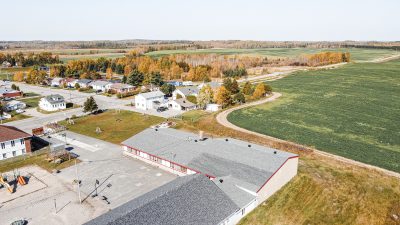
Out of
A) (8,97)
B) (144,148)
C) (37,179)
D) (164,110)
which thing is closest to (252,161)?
(144,148)

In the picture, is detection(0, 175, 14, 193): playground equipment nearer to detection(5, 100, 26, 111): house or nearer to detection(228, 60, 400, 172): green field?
detection(228, 60, 400, 172): green field

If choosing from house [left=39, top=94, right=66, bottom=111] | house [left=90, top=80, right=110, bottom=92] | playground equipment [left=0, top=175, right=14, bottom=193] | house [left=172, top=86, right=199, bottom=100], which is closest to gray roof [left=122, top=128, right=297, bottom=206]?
playground equipment [left=0, top=175, right=14, bottom=193]

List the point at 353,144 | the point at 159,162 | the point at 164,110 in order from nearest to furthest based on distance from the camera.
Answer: the point at 159,162, the point at 353,144, the point at 164,110

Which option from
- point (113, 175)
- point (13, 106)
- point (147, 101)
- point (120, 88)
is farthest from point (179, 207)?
point (120, 88)

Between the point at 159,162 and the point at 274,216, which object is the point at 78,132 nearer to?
the point at 159,162

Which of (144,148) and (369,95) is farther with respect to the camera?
(369,95)

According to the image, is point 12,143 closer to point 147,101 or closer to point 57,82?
point 147,101

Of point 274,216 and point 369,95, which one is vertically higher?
point 369,95
